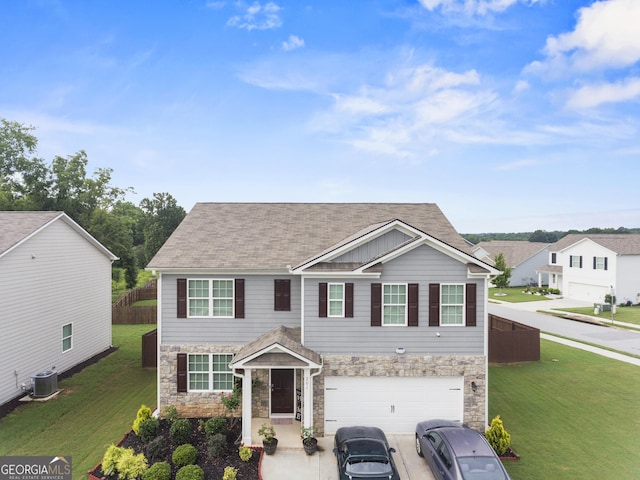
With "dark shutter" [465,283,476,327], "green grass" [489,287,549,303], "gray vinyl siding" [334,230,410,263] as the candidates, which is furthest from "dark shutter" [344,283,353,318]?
"green grass" [489,287,549,303]

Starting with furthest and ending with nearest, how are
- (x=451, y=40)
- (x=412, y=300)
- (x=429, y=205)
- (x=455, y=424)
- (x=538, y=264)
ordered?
(x=538, y=264), (x=451, y=40), (x=429, y=205), (x=412, y=300), (x=455, y=424)

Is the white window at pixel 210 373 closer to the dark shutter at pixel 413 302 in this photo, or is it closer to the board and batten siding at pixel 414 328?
the board and batten siding at pixel 414 328

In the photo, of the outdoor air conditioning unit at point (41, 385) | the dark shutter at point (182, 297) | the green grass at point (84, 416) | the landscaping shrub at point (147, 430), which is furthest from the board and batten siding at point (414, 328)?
the outdoor air conditioning unit at point (41, 385)

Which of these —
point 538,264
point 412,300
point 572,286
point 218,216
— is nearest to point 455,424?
point 412,300

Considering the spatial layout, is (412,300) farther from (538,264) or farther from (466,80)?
(538,264)

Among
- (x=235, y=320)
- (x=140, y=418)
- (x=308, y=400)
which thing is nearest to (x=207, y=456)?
(x=140, y=418)

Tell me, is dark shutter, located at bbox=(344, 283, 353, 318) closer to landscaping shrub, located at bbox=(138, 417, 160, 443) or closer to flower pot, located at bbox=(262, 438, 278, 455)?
flower pot, located at bbox=(262, 438, 278, 455)
